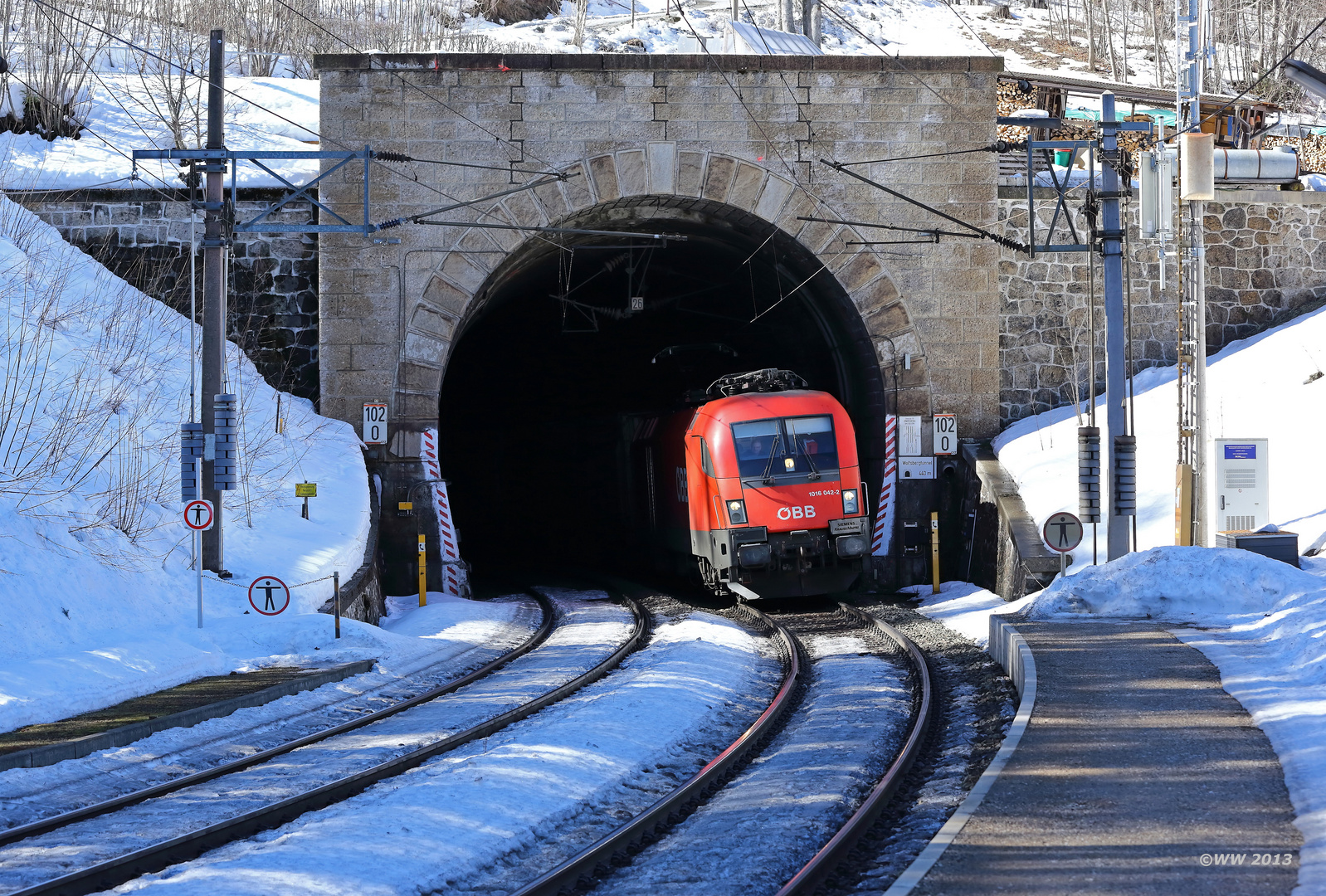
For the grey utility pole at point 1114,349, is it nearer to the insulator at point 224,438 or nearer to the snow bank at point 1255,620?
the snow bank at point 1255,620

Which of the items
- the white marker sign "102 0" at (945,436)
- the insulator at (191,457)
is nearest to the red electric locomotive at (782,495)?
the white marker sign "102 0" at (945,436)

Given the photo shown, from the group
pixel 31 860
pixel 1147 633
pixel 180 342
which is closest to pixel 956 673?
pixel 1147 633

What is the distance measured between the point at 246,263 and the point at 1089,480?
14.4m

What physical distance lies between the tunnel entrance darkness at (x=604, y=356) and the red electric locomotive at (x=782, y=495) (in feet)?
11.8

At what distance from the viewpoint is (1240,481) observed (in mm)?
17344

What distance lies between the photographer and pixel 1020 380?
22844mm

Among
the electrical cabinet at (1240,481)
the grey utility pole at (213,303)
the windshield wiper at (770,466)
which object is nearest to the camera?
the grey utility pole at (213,303)

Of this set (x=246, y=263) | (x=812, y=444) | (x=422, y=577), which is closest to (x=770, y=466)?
(x=812, y=444)

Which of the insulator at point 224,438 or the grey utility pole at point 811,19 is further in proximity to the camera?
the grey utility pole at point 811,19

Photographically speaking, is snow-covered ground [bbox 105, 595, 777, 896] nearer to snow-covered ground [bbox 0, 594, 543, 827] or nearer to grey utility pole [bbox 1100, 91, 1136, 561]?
snow-covered ground [bbox 0, 594, 543, 827]

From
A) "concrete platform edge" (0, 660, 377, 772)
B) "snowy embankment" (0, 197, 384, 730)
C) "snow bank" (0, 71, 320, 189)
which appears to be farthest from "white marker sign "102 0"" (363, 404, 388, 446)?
"concrete platform edge" (0, 660, 377, 772)

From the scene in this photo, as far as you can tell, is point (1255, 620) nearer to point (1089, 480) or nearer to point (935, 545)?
point (1089, 480)

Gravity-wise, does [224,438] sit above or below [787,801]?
above

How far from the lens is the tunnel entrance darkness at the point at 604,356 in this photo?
76.4 feet
